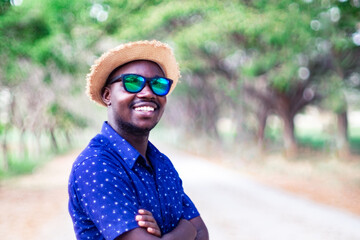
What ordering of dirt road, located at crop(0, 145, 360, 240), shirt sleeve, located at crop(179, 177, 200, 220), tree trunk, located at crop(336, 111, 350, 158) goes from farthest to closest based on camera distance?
tree trunk, located at crop(336, 111, 350, 158)
dirt road, located at crop(0, 145, 360, 240)
shirt sleeve, located at crop(179, 177, 200, 220)

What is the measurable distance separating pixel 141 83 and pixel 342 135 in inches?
626

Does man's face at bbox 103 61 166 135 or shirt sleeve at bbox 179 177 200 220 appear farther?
shirt sleeve at bbox 179 177 200 220

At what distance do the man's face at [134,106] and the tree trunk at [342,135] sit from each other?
50.8 feet

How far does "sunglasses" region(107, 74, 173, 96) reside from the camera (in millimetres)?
1778

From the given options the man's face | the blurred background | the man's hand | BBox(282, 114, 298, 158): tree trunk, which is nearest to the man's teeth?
the man's face

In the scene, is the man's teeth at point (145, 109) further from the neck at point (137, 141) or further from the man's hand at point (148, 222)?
the man's hand at point (148, 222)

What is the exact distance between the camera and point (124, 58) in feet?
6.01

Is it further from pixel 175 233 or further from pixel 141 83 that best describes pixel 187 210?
pixel 141 83

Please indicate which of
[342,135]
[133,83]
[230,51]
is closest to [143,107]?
[133,83]

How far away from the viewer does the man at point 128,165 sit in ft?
5.21

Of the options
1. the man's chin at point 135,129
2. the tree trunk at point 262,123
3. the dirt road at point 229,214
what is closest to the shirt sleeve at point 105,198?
the man's chin at point 135,129

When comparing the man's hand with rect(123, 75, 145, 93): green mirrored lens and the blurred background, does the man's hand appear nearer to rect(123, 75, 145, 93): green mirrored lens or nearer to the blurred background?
rect(123, 75, 145, 93): green mirrored lens

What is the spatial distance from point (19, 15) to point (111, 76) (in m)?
8.28

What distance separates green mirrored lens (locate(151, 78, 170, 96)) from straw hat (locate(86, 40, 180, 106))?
0.37 feet
